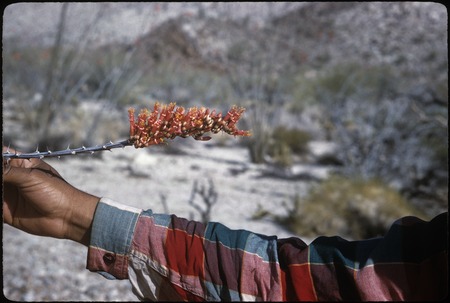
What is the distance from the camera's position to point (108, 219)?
959mm

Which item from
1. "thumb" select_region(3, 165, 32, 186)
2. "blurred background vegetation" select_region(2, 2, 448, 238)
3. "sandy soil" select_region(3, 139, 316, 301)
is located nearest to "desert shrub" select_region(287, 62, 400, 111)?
"blurred background vegetation" select_region(2, 2, 448, 238)

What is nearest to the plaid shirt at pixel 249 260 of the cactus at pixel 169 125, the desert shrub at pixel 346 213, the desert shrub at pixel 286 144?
the cactus at pixel 169 125

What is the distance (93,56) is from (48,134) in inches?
250

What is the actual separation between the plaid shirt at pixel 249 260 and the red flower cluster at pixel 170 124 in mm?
290

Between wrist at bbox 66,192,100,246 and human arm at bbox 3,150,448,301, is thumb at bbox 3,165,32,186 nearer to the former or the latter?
human arm at bbox 3,150,448,301

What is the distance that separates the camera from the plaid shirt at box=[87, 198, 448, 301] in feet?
2.87

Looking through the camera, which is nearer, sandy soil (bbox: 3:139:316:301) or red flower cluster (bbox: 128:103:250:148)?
red flower cluster (bbox: 128:103:250:148)

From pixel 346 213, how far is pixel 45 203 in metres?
3.07

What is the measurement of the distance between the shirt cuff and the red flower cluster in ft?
0.95

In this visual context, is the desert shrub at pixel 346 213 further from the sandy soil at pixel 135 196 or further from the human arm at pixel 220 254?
the human arm at pixel 220 254

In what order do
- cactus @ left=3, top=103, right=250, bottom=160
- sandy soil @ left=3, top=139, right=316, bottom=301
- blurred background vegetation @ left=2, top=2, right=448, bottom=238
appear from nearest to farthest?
cactus @ left=3, top=103, right=250, bottom=160
sandy soil @ left=3, top=139, right=316, bottom=301
blurred background vegetation @ left=2, top=2, right=448, bottom=238

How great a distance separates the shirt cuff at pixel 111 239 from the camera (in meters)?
0.95

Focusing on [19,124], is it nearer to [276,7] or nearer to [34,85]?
[34,85]

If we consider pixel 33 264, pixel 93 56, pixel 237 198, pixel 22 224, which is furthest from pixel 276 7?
pixel 22 224
